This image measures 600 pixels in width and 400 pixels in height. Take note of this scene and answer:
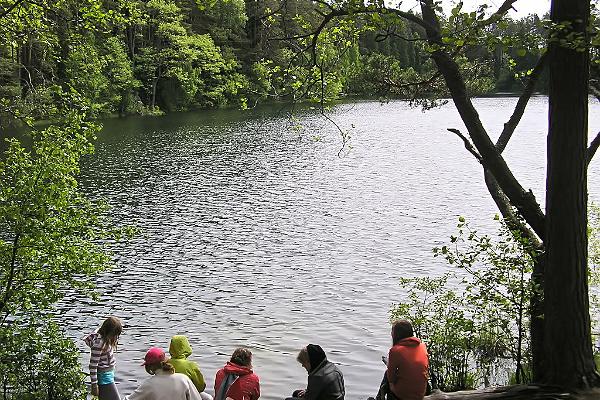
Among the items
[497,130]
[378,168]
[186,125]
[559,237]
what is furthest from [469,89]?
[186,125]

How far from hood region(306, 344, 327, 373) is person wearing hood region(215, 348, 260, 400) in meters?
0.72

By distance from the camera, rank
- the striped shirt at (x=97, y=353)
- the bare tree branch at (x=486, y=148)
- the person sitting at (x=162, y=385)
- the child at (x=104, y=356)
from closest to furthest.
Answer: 1. the person sitting at (x=162, y=385)
2. the child at (x=104, y=356)
3. the striped shirt at (x=97, y=353)
4. the bare tree branch at (x=486, y=148)

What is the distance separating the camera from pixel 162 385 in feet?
22.8

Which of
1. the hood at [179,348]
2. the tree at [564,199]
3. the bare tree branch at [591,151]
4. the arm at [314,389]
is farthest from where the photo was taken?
the bare tree branch at [591,151]

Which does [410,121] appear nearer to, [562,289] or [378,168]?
[378,168]

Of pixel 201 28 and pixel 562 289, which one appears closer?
pixel 562 289

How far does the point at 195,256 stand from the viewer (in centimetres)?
2262

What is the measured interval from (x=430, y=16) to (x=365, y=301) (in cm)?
1019

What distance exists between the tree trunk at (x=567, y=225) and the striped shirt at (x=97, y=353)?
546 centimetres

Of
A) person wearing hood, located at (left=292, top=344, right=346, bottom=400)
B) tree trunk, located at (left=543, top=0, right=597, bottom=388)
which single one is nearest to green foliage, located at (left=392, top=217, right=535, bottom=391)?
tree trunk, located at (left=543, top=0, right=597, bottom=388)

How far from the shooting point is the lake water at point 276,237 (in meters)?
15.9

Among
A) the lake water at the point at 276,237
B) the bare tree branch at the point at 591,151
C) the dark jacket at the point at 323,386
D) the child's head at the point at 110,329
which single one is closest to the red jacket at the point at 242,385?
the dark jacket at the point at 323,386

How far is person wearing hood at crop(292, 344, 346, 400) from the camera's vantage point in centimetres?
790

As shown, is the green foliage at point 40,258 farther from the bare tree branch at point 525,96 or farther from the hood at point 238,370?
the bare tree branch at point 525,96
